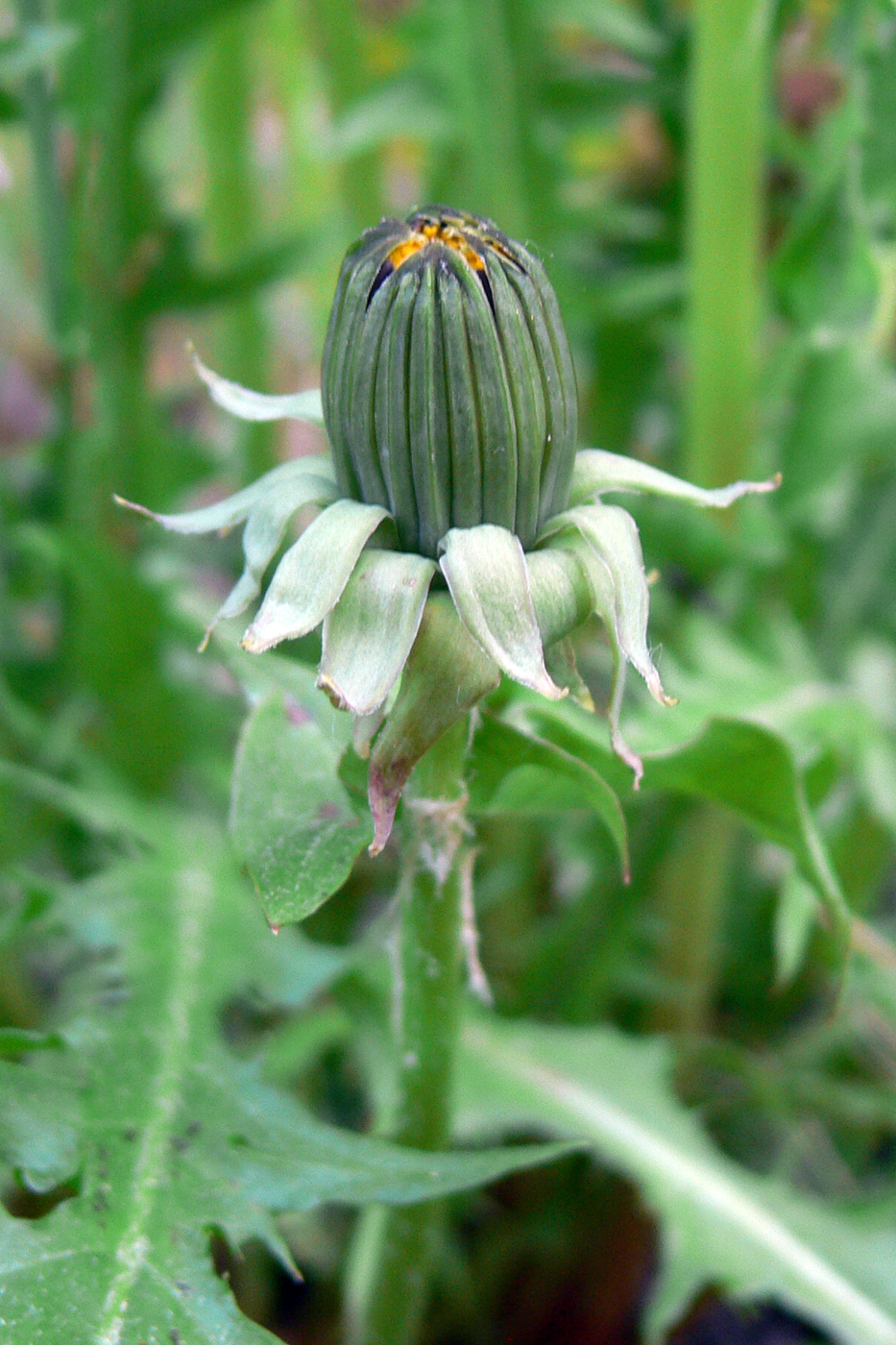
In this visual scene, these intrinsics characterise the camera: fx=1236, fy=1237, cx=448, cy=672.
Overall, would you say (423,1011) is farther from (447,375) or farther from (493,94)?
(493,94)

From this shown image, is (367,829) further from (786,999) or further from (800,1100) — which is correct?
(786,999)

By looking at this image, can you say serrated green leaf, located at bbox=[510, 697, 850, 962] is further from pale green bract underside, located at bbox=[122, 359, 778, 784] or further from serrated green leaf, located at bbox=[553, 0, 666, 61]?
serrated green leaf, located at bbox=[553, 0, 666, 61]

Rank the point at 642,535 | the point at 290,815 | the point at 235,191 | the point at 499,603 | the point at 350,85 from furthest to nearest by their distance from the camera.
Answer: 1. the point at 235,191
2. the point at 350,85
3. the point at 642,535
4. the point at 290,815
5. the point at 499,603

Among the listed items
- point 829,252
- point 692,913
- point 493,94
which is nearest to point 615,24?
point 493,94

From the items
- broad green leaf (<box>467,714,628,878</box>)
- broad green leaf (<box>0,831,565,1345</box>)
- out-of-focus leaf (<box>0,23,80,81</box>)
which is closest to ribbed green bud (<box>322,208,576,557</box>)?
broad green leaf (<box>467,714,628,878</box>)

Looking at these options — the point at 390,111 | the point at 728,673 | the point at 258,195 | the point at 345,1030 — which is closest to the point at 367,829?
the point at 345,1030

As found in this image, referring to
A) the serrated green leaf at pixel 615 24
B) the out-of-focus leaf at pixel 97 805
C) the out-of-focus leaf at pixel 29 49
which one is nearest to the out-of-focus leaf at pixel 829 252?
the serrated green leaf at pixel 615 24
